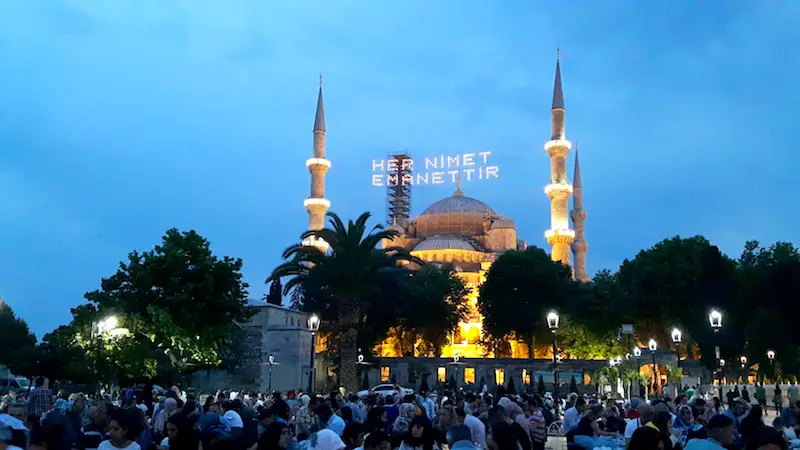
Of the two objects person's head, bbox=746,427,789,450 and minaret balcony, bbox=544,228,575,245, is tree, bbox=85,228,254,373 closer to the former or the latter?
person's head, bbox=746,427,789,450

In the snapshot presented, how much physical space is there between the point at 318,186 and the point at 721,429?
58.4 metres

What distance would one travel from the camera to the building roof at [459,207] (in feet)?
262

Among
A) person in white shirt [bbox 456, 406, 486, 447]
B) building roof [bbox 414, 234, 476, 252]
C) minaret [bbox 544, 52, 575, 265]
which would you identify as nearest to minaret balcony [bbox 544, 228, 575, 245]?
minaret [bbox 544, 52, 575, 265]

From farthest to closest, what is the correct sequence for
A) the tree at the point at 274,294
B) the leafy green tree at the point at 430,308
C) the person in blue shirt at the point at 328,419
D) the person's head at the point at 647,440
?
1. the leafy green tree at the point at 430,308
2. the tree at the point at 274,294
3. the person in blue shirt at the point at 328,419
4. the person's head at the point at 647,440

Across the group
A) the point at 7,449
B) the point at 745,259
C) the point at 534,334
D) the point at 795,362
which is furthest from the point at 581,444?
the point at 745,259

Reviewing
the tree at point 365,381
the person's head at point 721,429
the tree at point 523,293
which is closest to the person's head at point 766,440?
the person's head at point 721,429

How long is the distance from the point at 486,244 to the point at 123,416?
71323 mm

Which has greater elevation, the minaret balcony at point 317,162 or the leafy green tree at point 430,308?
the minaret balcony at point 317,162

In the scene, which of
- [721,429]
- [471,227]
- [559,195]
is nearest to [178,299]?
[721,429]

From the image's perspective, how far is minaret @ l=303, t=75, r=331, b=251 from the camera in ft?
206

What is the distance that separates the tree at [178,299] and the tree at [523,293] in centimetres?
2545

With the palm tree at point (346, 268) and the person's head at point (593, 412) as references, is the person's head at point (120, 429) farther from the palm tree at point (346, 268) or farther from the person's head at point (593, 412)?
the palm tree at point (346, 268)

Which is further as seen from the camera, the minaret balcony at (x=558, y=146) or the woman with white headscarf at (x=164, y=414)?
the minaret balcony at (x=558, y=146)

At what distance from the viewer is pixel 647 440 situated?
14.2 ft
